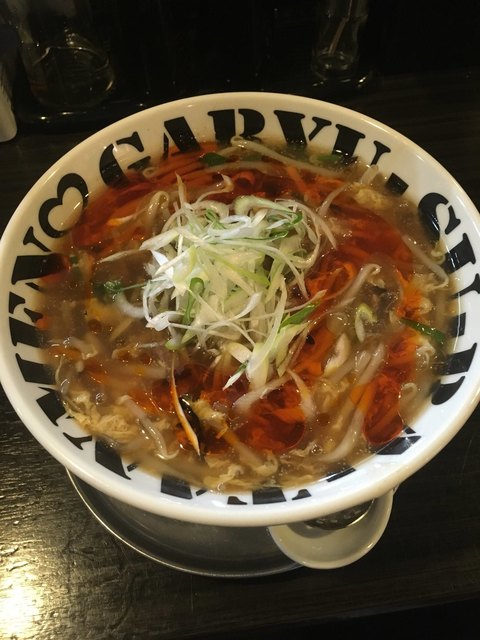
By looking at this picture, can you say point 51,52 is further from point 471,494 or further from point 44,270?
point 471,494

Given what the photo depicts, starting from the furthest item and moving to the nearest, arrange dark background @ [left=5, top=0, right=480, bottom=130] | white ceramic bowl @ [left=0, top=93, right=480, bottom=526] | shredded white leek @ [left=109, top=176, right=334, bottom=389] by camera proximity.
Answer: dark background @ [left=5, top=0, right=480, bottom=130] < shredded white leek @ [left=109, top=176, right=334, bottom=389] < white ceramic bowl @ [left=0, top=93, right=480, bottom=526]

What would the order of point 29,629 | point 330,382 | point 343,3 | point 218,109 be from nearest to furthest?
1. point 29,629
2. point 330,382
3. point 218,109
4. point 343,3

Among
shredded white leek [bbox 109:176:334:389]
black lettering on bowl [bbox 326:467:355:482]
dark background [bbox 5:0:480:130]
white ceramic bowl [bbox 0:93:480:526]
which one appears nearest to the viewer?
white ceramic bowl [bbox 0:93:480:526]

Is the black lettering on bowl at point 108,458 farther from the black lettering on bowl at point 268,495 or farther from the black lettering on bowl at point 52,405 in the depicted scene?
the black lettering on bowl at point 268,495

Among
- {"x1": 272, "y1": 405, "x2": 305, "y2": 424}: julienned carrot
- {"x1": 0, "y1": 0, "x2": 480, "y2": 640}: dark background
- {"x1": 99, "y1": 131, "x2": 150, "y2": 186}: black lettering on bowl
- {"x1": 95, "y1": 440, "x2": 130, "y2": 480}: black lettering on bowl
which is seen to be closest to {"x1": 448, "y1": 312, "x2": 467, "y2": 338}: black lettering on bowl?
{"x1": 0, "y1": 0, "x2": 480, "y2": 640}: dark background

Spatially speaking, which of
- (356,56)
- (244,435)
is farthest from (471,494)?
(356,56)

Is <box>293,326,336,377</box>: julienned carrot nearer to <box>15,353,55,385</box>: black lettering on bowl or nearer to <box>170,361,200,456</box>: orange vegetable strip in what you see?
<box>170,361,200,456</box>: orange vegetable strip
